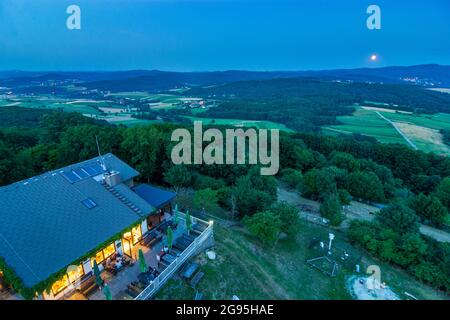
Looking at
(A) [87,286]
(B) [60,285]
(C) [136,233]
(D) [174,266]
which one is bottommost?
(A) [87,286]

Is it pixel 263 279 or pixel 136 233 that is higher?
pixel 136 233

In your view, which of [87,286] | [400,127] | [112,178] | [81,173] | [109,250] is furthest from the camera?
[400,127]

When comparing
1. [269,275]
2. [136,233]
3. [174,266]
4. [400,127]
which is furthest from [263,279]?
[400,127]

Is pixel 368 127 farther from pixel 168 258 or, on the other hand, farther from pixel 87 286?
pixel 87 286

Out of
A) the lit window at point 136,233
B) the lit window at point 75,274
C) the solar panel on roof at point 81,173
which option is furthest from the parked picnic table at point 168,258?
the solar panel on roof at point 81,173

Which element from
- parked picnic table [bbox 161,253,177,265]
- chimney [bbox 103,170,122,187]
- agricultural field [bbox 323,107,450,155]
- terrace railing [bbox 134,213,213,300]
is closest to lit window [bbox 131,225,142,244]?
parked picnic table [bbox 161,253,177,265]

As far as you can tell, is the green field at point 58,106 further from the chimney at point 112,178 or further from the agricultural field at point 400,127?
the agricultural field at point 400,127

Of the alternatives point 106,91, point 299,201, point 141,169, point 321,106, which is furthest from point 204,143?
point 106,91
